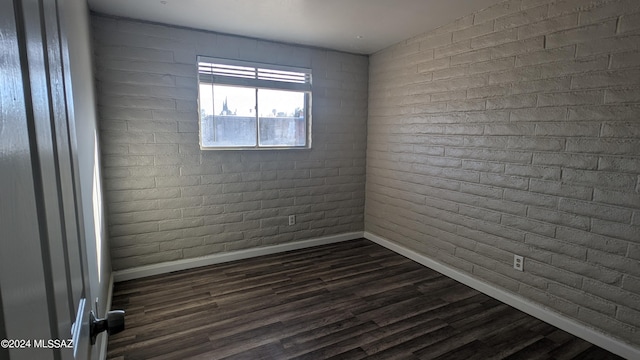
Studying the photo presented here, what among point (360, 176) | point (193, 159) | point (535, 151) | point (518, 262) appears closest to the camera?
point (535, 151)

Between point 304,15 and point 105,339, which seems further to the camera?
point 304,15

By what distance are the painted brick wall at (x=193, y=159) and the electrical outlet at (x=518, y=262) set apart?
2.13 metres

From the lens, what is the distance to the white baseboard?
6.79 ft

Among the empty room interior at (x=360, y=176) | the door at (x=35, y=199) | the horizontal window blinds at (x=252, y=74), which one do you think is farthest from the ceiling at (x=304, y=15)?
the door at (x=35, y=199)

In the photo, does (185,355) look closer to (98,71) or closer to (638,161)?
(98,71)

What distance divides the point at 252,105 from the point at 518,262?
10.00 feet

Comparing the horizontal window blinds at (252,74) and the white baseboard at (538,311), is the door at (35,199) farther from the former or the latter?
the white baseboard at (538,311)

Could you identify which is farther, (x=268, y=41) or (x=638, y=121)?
(x=268, y=41)

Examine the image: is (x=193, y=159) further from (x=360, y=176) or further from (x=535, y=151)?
(x=535, y=151)

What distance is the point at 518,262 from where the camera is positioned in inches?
103

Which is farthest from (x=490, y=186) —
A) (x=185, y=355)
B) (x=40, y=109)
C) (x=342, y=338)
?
(x=40, y=109)

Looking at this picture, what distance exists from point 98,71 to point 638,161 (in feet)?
13.7

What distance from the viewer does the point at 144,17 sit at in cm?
288

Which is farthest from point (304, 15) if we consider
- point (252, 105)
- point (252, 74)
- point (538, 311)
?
point (538, 311)
